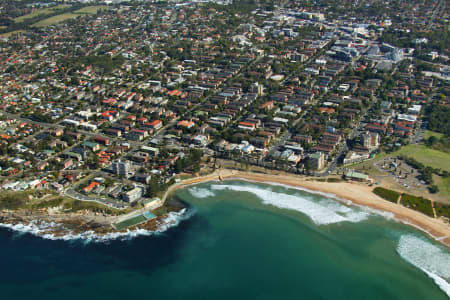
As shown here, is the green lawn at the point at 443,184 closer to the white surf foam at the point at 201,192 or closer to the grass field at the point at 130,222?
the white surf foam at the point at 201,192

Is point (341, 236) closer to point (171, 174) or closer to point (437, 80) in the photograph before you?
point (171, 174)

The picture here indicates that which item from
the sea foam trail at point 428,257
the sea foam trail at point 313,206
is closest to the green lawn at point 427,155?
the sea foam trail at point 313,206

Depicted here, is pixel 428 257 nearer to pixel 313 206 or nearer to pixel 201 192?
pixel 313 206

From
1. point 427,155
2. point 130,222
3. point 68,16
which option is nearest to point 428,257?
point 427,155

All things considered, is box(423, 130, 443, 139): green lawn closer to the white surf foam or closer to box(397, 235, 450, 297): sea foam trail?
box(397, 235, 450, 297): sea foam trail

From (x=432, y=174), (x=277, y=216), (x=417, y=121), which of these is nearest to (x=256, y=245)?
(x=277, y=216)

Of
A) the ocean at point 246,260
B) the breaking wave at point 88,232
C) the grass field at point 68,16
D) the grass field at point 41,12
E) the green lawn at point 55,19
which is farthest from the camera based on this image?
the grass field at point 41,12

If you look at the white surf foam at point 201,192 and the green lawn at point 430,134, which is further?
the green lawn at point 430,134
